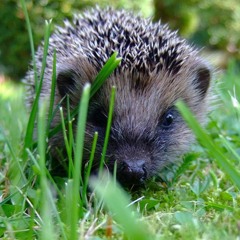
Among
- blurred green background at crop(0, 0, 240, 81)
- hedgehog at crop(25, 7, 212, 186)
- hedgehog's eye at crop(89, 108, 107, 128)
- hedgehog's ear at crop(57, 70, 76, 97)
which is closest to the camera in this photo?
hedgehog at crop(25, 7, 212, 186)

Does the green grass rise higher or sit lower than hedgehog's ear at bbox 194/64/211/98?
lower

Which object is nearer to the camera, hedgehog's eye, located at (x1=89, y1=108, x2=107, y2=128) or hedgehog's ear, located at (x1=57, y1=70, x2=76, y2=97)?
hedgehog's eye, located at (x1=89, y1=108, x2=107, y2=128)

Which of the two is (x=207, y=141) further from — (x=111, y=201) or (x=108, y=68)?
(x=108, y=68)

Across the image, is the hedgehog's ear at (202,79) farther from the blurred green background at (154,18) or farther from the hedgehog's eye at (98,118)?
the blurred green background at (154,18)

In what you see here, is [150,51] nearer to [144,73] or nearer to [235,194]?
[144,73]

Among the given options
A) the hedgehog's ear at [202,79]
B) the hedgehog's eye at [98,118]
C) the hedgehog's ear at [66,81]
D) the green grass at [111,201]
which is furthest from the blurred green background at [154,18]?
the green grass at [111,201]

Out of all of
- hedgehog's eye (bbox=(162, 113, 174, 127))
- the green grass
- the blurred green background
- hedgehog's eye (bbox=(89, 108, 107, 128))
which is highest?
the blurred green background

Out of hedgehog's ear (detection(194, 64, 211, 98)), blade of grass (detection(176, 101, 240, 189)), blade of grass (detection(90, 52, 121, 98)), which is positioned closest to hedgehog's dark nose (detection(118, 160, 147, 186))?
blade of grass (detection(90, 52, 121, 98))

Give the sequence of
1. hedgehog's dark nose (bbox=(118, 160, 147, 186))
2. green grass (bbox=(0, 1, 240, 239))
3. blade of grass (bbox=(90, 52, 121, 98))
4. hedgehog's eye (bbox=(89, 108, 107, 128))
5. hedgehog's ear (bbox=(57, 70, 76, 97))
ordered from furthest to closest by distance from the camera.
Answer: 1. hedgehog's ear (bbox=(57, 70, 76, 97))
2. hedgehog's eye (bbox=(89, 108, 107, 128))
3. hedgehog's dark nose (bbox=(118, 160, 147, 186))
4. blade of grass (bbox=(90, 52, 121, 98))
5. green grass (bbox=(0, 1, 240, 239))

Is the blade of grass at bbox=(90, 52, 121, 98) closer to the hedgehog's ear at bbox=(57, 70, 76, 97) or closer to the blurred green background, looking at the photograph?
the hedgehog's ear at bbox=(57, 70, 76, 97)

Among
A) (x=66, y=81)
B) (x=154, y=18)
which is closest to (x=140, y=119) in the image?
(x=66, y=81)
